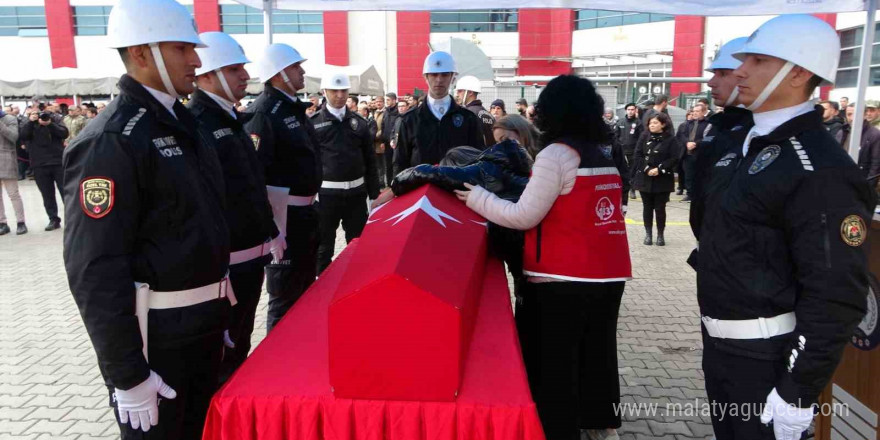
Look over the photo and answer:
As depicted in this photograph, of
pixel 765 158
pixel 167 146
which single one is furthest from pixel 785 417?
pixel 167 146

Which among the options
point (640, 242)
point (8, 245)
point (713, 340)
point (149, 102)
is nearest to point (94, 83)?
point (8, 245)

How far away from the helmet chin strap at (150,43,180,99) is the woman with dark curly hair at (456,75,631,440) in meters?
1.25

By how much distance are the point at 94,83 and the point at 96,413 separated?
17163mm

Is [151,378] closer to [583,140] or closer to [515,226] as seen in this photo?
[515,226]

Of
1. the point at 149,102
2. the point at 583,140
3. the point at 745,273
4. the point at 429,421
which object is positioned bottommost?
the point at 429,421

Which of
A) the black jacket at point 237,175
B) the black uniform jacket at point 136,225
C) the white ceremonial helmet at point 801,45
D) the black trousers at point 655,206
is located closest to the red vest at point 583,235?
the white ceremonial helmet at point 801,45

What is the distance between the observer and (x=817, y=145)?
68.0 inches

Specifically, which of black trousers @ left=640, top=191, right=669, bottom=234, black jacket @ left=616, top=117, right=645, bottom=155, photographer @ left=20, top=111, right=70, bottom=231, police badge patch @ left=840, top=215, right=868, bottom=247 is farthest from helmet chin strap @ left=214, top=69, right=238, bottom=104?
black jacket @ left=616, top=117, right=645, bottom=155

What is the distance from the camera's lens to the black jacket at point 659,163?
7.34m

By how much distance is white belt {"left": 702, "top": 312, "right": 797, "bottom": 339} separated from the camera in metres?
1.80

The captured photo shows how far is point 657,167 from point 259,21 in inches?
1005

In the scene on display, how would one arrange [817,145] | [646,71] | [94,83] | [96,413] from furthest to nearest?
[646,71], [94,83], [96,413], [817,145]

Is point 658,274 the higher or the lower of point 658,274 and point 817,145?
the lower

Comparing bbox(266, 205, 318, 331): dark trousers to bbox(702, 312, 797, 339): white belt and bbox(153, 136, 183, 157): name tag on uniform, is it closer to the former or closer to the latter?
bbox(153, 136, 183, 157): name tag on uniform
